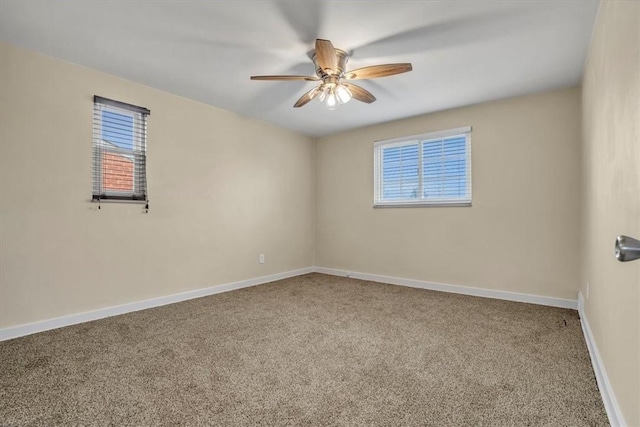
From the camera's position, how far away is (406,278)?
4270mm

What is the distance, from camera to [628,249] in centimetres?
86

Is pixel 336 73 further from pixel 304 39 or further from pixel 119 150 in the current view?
pixel 119 150

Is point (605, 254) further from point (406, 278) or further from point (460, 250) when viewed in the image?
point (406, 278)

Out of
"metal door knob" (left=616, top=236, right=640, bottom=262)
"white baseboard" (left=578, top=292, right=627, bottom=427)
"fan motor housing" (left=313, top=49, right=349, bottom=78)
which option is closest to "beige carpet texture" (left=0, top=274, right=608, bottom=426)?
"white baseboard" (left=578, top=292, right=627, bottom=427)

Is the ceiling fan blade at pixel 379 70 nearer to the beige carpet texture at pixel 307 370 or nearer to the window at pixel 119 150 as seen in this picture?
the beige carpet texture at pixel 307 370

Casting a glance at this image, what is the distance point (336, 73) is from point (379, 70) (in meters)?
0.34

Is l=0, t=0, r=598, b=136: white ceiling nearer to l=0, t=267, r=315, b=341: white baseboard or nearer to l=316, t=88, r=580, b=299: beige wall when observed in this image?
l=316, t=88, r=580, b=299: beige wall

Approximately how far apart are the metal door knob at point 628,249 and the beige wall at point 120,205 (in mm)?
3484

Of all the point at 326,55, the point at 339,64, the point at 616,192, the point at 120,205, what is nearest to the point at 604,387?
the point at 616,192

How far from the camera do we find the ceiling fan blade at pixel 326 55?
2.03m

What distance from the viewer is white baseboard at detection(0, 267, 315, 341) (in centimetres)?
245

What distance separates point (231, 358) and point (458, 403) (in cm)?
136

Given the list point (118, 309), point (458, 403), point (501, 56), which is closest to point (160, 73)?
point (118, 309)

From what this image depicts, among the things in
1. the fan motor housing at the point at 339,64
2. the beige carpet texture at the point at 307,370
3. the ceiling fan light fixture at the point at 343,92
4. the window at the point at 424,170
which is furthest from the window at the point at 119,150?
the window at the point at 424,170
